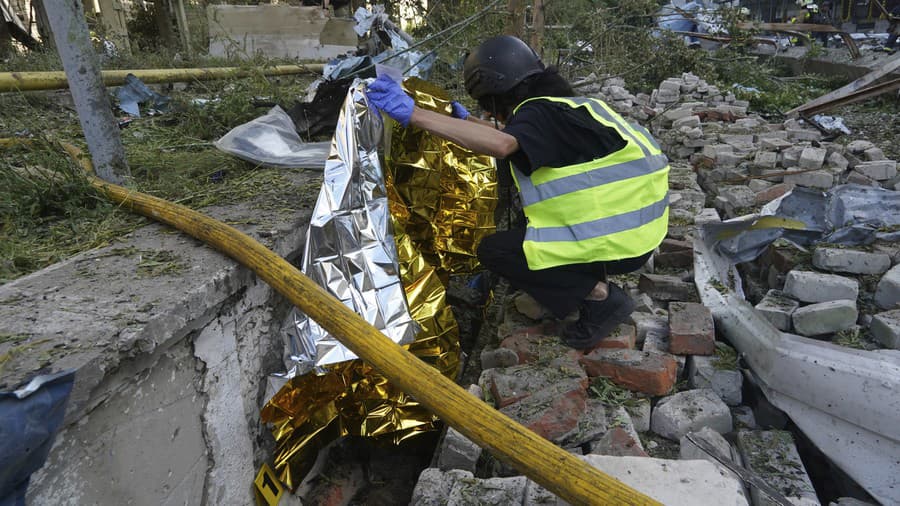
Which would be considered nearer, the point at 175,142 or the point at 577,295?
the point at 577,295

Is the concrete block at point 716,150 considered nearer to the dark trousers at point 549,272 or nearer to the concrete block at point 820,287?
the concrete block at point 820,287

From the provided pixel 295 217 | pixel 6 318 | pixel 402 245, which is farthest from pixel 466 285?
pixel 6 318

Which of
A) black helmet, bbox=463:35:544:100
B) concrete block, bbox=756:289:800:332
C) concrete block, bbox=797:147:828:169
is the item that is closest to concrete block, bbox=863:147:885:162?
concrete block, bbox=797:147:828:169

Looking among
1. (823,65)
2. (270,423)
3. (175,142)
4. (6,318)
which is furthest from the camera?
(823,65)

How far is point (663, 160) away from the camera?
238 cm

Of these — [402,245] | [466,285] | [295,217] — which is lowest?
[466,285]

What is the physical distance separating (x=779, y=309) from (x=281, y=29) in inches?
283

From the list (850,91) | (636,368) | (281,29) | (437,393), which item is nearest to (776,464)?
(636,368)

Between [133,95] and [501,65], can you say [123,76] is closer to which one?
[133,95]

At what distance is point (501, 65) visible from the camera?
2.35m

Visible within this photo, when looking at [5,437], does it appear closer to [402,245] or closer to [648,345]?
[402,245]

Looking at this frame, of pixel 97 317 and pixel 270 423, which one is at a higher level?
pixel 97 317

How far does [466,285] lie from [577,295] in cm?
102

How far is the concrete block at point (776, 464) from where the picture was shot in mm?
1628
